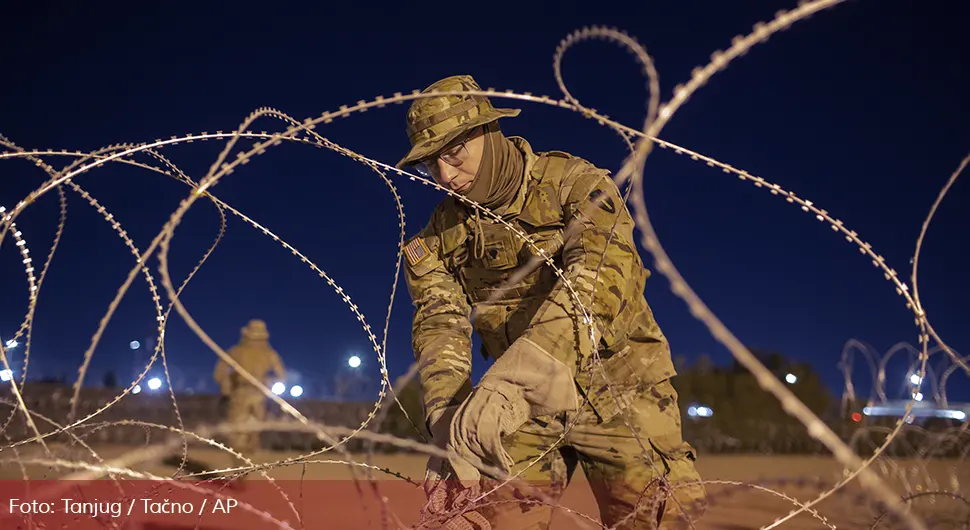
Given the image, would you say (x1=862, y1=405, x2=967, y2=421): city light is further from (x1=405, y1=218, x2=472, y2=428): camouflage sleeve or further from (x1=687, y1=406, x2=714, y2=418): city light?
(x1=687, y1=406, x2=714, y2=418): city light

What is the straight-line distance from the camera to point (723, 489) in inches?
130

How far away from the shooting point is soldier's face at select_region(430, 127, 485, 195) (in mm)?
3037

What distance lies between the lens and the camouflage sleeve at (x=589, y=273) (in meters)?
2.77

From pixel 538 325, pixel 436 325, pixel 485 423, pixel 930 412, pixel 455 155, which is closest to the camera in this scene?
pixel 485 423

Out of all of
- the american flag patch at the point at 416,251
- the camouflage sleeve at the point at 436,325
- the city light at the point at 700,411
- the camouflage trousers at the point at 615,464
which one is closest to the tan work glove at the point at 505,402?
the camouflage trousers at the point at 615,464

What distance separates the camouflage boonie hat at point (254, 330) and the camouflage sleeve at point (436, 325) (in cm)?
640

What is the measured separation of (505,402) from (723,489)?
1325 mm

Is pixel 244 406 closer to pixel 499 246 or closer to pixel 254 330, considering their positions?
pixel 254 330

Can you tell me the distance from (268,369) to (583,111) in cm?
813

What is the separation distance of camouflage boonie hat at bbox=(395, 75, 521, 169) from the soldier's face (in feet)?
0.23

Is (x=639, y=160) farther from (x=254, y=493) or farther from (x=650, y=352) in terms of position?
(x=254, y=493)

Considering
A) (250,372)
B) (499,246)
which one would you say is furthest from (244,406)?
(499,246)

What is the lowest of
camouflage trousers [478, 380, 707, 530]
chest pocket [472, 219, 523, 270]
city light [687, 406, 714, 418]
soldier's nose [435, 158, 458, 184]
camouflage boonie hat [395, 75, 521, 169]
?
camouflage trousers [478, 380, 707, 530]

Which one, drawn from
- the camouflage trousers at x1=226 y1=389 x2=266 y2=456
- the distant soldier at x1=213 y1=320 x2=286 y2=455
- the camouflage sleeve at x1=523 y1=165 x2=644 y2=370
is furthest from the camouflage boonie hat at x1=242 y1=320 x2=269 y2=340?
the camouflage sleeve at x1=523 y1=165 x2=644 y2=370
